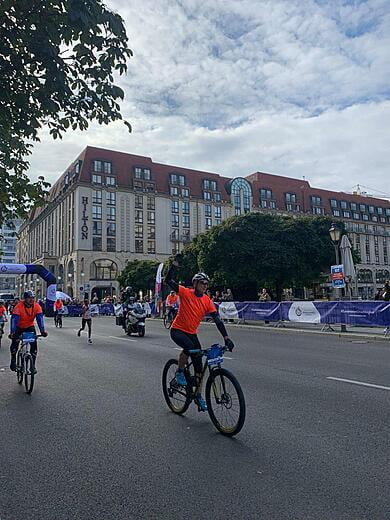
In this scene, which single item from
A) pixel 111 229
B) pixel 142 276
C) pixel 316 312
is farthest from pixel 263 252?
pixel 111 229

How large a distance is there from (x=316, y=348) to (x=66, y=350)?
25.3 feet

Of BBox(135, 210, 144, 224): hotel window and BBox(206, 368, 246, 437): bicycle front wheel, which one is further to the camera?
BBox(135, 210, 144, 224): hotel window

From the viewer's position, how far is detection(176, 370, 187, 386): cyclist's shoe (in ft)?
20.2

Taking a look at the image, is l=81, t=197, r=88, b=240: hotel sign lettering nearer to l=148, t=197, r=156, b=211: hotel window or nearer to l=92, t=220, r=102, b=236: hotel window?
l=92, t=220, r=102, b=236: hotel window

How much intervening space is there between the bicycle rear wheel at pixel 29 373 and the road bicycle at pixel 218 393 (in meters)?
3.18

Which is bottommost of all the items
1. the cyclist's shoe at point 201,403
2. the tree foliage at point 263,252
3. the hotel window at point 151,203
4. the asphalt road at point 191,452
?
the asphalt road at point 191,452

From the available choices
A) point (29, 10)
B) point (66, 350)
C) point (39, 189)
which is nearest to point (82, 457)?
point (29, 10)

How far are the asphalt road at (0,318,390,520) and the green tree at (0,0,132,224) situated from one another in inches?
166

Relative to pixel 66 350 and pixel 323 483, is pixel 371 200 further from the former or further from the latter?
pixel 323 483

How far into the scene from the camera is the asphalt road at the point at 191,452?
11.7 ft

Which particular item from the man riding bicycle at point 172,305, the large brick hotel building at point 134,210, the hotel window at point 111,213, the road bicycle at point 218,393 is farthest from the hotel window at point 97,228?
the road bicycle at point 218,393

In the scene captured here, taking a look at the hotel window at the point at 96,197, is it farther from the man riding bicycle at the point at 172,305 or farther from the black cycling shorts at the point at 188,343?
the black cycling shorts at the point at 188,343

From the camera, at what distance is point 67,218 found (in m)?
83.2

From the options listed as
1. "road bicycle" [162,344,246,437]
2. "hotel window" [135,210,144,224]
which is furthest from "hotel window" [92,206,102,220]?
"road bicycle" [162,344,246,437]
